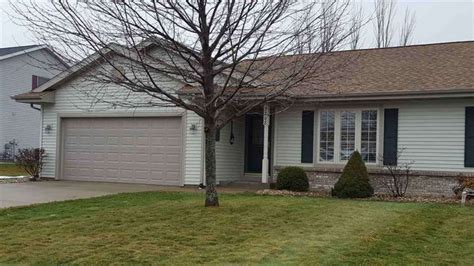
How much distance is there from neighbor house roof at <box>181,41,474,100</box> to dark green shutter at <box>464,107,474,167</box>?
0.79 meters

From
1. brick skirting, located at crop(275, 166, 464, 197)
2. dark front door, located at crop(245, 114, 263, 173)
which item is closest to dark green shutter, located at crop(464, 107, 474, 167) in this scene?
brick skirting, located at crop(275, 166, 464, 197)

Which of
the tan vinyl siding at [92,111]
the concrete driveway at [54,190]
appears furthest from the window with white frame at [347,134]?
the concrete driveway at [54,190]

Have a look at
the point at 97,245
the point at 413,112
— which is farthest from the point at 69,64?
the point at 413,112

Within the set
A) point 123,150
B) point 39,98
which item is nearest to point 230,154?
point 123,150

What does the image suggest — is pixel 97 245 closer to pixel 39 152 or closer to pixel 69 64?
pixel 69 64

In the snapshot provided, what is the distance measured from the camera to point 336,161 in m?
15.3

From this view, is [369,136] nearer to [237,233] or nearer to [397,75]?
[397,75]

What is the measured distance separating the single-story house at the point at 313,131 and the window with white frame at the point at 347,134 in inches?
1.1

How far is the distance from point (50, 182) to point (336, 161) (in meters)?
9.44

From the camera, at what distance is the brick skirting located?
45.5 ft

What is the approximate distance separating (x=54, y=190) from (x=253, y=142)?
21.4ft

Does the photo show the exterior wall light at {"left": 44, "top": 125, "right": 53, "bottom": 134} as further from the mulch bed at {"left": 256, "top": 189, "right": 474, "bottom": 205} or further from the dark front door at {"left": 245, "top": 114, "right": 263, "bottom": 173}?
the mulch bed at {"left": 256, "top": 189, "right": 474, "bottom": 205}

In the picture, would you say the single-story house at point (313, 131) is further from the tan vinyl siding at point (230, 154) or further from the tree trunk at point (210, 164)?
the tree trunk at point (210, 164)

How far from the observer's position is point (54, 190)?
1466 centimetres
